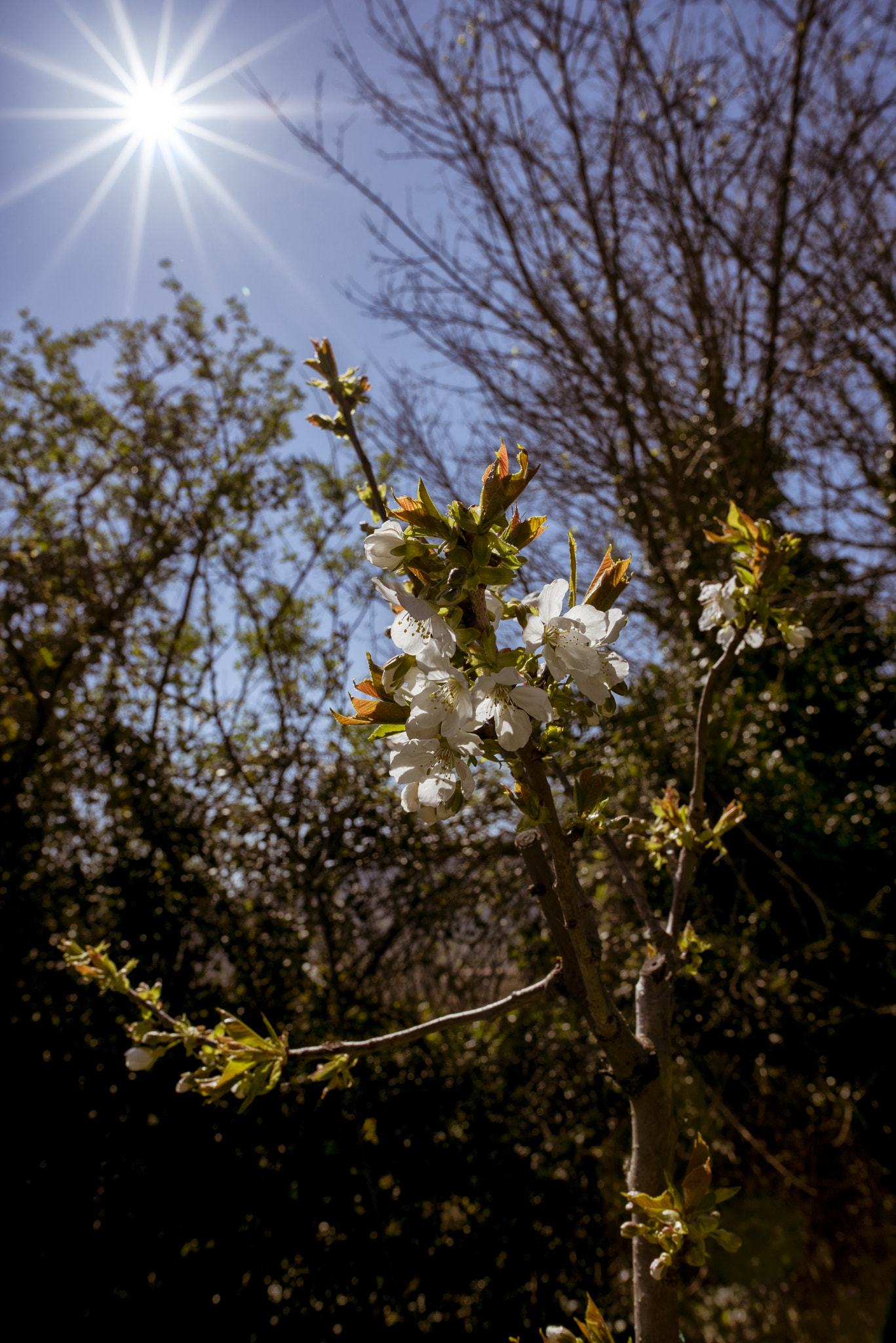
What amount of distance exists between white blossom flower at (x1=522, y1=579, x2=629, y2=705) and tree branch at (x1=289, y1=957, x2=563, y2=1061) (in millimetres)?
524

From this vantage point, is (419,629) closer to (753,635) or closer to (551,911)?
(551,911)

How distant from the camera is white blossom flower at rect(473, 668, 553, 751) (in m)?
0.65

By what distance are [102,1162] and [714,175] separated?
206 inches

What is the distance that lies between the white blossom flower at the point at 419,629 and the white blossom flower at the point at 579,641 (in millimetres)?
93

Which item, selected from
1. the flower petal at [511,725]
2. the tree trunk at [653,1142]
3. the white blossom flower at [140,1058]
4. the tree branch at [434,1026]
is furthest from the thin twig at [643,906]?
the white blossom flower at [140,1058]

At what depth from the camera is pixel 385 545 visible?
2.28 ft

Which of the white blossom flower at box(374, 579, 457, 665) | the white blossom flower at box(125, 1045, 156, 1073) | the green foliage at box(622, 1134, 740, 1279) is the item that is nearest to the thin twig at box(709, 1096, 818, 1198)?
the green foliage at box(622, 1134, 740, 1279)

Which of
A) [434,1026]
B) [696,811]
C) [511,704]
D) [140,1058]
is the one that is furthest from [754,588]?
[140,1058]

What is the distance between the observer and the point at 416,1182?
2455 millimetres

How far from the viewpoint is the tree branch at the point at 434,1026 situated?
936 millimetres

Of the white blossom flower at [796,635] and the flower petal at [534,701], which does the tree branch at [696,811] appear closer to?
the white blossom flower at [796,635]

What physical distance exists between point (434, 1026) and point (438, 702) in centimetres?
56

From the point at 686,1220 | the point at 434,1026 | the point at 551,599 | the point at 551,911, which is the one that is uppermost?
the point at 551,599

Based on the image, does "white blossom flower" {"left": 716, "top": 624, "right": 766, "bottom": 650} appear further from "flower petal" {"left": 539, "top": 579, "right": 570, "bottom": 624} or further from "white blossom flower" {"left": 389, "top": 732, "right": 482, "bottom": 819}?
"white blossom flower" {"left": 389, "top": 732, "right": 482, "bottom": 819}
